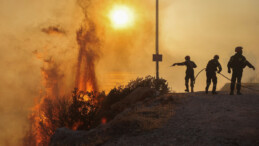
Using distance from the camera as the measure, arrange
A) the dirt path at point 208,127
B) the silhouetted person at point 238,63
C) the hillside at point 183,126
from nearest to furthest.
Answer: the dirt path at point 208,127 < the hillside at point 183,126 < the silhouetted person at point 238,63

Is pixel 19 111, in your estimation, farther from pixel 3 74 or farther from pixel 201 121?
pixel 201 121

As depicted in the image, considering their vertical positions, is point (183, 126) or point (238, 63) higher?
point (238, 63)

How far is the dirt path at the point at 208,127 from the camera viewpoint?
7.43 meters

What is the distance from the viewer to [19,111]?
136m

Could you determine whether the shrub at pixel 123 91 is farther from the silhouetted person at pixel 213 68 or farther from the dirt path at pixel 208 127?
the dirt path at pixel 208 127

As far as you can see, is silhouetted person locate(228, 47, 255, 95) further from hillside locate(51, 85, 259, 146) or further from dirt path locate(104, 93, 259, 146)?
dirt path locate(104, 93, 259, 146)

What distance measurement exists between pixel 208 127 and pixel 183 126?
788 millimetres

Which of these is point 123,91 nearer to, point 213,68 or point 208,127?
point 213,68

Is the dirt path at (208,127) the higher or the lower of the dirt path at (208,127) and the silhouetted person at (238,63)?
the lower

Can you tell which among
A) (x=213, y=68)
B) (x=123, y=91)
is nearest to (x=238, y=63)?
(x=213, y=68)

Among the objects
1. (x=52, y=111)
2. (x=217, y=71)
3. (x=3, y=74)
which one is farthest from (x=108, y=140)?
(x=3, y=74)

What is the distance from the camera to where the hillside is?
7654mm

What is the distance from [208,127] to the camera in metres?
8.27

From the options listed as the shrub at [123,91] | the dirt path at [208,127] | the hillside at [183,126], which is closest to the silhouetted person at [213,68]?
the hillside at [183,126]
